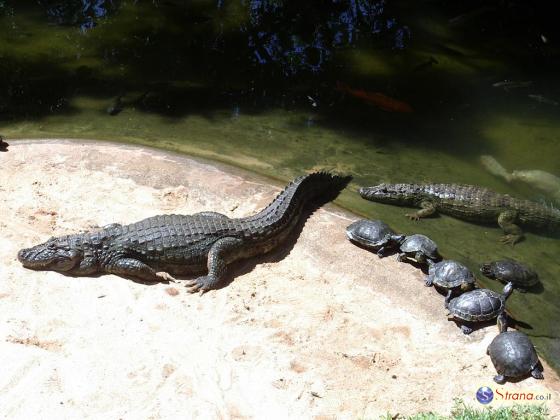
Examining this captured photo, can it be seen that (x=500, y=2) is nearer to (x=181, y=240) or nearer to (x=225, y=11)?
(x=225, y=11)

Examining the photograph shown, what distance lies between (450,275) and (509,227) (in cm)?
178

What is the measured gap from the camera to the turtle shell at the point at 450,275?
5.46 m

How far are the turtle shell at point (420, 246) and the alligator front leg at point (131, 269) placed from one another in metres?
2.51

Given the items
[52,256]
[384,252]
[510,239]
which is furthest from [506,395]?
Result: [52,256]

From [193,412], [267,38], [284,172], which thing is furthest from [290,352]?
[267,38]

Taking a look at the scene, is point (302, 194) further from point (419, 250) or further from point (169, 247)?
point (169, 247)

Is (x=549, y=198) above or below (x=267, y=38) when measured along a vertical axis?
below

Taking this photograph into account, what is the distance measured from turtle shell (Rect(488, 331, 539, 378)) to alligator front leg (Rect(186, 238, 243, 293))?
97.5 inches

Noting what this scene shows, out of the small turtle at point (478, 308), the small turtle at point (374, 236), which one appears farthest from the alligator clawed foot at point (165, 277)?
the small turtle at point (478, 308)

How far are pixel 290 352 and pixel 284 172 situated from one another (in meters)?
3.22

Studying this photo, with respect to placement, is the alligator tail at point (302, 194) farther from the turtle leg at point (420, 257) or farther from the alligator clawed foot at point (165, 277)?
the turtle leg at point (420, 257)

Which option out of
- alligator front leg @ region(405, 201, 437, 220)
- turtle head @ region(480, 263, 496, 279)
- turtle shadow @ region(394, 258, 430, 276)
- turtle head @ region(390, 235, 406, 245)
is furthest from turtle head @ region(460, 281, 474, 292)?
alligator front leg @ region(405, 201, 437, 220)

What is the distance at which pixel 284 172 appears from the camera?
24.6ft

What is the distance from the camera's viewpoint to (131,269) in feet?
17.7
